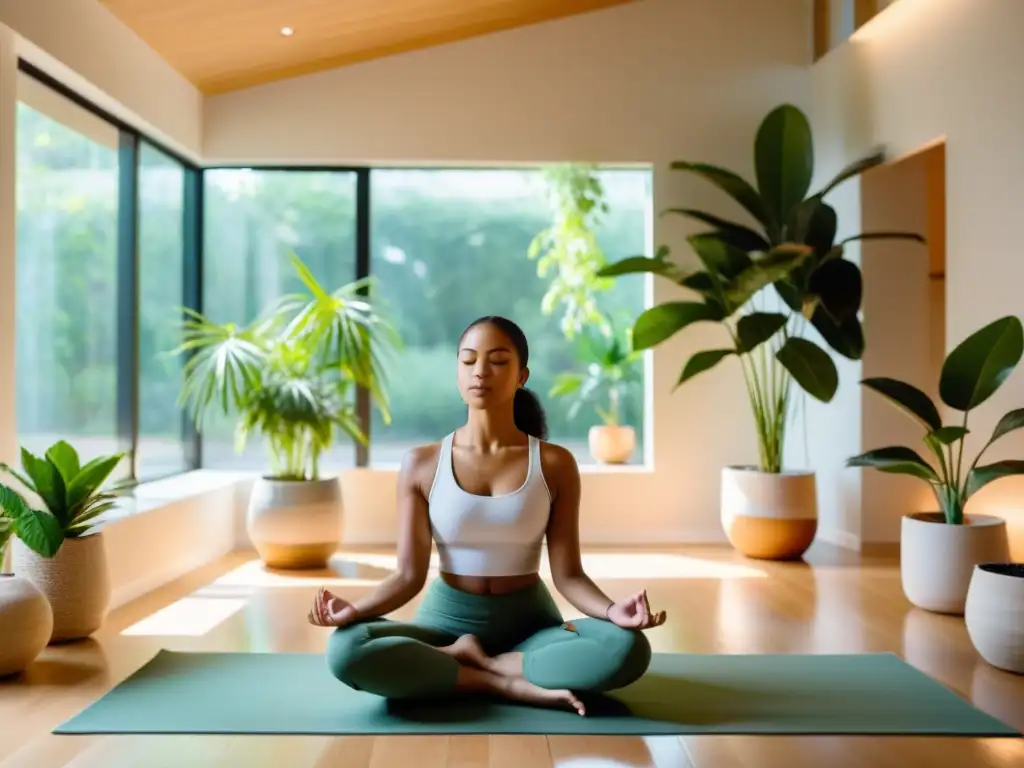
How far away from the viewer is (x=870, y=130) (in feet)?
18.3

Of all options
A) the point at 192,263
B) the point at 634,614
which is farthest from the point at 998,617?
the point at 192,263

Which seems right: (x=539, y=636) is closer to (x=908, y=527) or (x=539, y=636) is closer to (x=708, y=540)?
(x=908, y=527)

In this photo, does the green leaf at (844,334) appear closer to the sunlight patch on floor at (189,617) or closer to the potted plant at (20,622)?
the sunlight patch on floor at (189,617)

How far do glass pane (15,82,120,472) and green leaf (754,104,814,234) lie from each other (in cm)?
302

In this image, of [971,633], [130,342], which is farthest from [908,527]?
[130,342]

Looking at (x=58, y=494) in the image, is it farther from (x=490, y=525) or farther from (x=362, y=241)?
(x=362, y=241)

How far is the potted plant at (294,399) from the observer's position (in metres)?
5.20

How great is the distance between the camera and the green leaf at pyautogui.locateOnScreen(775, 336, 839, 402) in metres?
5.01

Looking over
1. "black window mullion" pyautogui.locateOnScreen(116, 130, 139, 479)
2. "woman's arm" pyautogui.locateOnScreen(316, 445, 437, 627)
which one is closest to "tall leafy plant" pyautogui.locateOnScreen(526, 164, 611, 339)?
"black window mullion" pyautogui.locateOnScreen(116, 130, 139, 479)

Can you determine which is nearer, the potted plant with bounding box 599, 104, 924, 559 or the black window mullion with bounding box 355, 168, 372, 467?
the potted plant with bounding box 599, 104, 924, 559

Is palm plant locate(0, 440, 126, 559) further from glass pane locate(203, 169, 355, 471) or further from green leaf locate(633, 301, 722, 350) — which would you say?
green leaf locate(633, 301, 722, 350)

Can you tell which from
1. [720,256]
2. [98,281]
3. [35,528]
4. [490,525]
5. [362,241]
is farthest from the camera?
[362,241]

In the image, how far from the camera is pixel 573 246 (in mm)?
6211

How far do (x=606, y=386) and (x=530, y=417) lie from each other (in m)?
3.13
